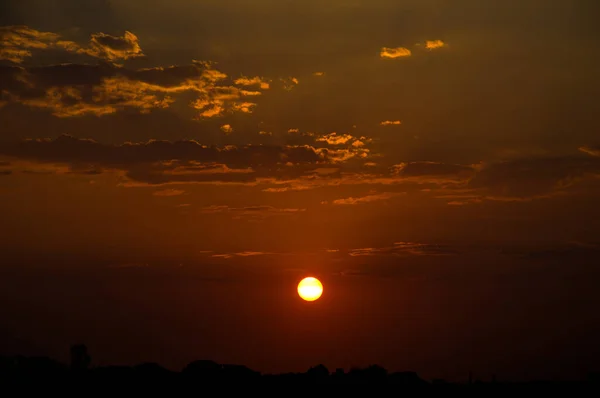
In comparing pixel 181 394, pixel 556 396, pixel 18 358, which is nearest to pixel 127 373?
pixel 181 394

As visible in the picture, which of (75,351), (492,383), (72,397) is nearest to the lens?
(72,397)

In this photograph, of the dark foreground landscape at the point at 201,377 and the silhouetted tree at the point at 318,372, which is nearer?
the dark foreground landscape at the point at 201,377

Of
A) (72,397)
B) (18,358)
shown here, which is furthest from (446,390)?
(18,358)

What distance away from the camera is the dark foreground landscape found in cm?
6975

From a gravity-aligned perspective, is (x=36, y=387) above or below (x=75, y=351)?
below

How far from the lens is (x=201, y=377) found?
7350 centimetres

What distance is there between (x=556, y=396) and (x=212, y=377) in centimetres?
2702

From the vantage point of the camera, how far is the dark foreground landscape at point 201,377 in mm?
69750

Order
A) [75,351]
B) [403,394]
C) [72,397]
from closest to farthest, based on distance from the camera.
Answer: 1. [72,397]
2. [403,394]
3. [75,351]

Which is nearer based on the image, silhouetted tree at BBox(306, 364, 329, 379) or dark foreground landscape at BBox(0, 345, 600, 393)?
dark foreground landscape at BBox(0, 345, 600, 393)

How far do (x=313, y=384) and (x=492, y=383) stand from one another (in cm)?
1511

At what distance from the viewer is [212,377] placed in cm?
7400

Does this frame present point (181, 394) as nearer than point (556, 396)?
Yes

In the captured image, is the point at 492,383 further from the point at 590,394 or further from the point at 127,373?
the point at 127,373
